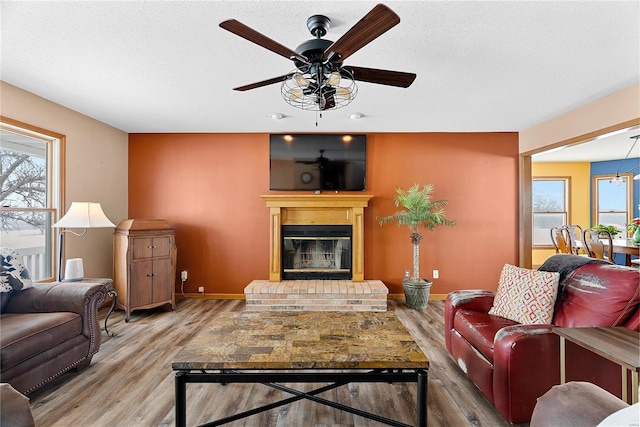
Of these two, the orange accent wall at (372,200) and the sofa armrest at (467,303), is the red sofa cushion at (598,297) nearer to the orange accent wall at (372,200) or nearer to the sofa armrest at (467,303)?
the sofa armrest at (467,303)

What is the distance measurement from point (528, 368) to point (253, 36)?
2358 millimetres

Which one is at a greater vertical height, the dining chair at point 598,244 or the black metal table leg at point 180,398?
the dining chair at point 598,244

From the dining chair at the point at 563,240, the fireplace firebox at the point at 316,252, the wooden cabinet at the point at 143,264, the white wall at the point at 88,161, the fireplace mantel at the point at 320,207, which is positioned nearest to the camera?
the white wall at the point at 88,161

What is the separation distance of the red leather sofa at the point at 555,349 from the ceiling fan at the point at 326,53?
Answer: 1763 mm

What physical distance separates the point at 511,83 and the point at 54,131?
15.6 ft

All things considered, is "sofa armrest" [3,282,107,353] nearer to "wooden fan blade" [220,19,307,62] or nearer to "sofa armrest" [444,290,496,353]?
"wooden fan blade" [220,19,307,62]

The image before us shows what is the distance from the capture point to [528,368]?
1.79m

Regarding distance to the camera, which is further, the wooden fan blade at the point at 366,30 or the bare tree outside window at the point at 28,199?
the bare tree outside window at the point at 28,199

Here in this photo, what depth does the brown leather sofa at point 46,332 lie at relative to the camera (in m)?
2.00

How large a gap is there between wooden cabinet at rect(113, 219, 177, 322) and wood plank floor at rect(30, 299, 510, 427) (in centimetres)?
95

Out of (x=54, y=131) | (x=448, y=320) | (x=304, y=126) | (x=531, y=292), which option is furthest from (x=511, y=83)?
(x=54, y=131)

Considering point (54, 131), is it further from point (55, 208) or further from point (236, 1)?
point (236, 1)

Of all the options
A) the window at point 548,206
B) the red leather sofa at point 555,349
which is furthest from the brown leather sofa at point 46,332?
the window at point 548,206

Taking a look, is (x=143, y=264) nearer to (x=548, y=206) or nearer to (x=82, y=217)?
(x=82, y=217)
